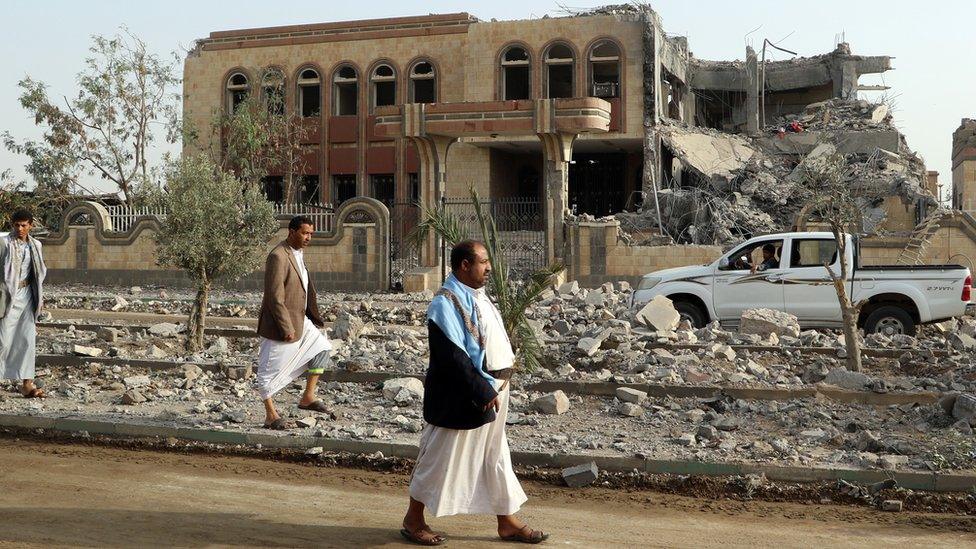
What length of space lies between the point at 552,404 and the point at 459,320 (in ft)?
14.1

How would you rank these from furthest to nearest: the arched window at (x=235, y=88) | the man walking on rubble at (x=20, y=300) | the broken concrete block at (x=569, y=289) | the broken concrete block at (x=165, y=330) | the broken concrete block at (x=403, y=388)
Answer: the arched window at (x=235, y=88) → the broken concrete block at (x=569, y=289) → the broken concrete block at (x=165, y=330) → the broken concrete block at (x=403, y=388) → the man walking on rubble at (x=20, y=300)

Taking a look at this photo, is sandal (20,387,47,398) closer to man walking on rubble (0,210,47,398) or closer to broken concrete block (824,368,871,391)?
man walking on rubble (0,210,47,398)

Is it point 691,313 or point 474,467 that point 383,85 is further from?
point 474,467

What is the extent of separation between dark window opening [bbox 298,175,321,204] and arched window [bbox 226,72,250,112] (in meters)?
3.92

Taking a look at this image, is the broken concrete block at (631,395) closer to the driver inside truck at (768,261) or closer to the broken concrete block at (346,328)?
the broken concrete block at (346,328)

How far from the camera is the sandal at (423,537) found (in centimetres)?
554

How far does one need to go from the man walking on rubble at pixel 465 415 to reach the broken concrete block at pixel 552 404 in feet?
12.8

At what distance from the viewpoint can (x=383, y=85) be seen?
39656mm

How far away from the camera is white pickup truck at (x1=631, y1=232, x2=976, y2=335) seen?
14984mm

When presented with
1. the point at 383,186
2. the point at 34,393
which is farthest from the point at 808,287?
the point at 383,186

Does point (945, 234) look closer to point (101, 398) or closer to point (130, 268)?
point (101, 398)

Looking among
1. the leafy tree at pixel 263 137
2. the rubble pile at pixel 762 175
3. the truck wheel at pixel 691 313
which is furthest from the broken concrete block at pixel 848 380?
the leafy tree at pixel 263 137

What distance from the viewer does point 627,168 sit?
3900 centimetres

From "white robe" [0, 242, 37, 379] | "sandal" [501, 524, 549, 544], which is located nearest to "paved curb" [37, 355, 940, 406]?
"white robe" [0, 242, 37, 379]
